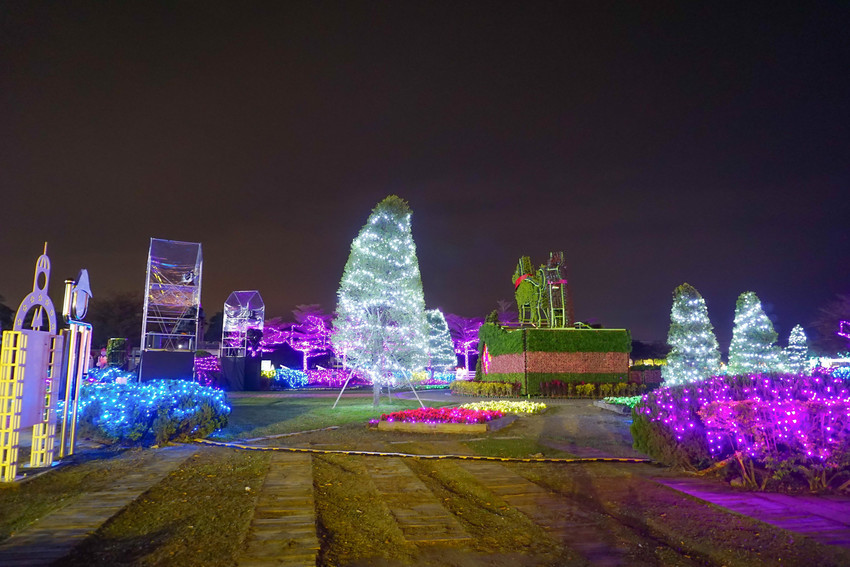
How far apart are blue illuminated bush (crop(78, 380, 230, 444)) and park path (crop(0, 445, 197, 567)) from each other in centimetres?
224

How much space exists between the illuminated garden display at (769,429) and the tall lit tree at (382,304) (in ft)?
39.2

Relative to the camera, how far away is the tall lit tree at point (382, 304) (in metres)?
18.0

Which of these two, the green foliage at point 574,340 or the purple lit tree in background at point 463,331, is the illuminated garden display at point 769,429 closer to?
the green foliage at point 574,340

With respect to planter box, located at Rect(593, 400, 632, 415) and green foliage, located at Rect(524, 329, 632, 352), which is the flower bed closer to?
planter box, located at Rect(593, 400, 632, 415)

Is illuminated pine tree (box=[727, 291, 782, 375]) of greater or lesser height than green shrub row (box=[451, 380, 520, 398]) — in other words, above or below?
above

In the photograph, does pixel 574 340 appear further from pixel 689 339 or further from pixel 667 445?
pixel 667 445

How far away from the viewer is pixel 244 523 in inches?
177

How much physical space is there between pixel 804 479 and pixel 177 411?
9.01 meters

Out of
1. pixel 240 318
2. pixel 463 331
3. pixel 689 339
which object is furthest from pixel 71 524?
pixel 463 331

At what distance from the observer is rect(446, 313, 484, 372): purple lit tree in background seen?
182 feet

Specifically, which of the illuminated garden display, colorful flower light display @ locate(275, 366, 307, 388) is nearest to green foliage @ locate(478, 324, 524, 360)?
colorful flower light display @ locate(275, 366, 307, 388)

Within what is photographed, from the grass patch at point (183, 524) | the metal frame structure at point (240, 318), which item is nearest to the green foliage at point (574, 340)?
the grass patch at point (183, 524)

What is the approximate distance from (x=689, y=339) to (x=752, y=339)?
3.87 metres

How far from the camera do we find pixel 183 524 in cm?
448
